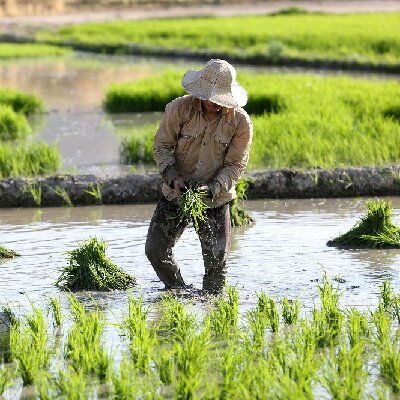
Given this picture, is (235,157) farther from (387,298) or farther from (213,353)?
(213,353)

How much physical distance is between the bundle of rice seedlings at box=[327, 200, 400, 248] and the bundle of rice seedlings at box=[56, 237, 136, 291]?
1524mm

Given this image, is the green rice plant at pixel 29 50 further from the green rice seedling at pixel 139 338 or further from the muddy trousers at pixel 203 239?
the green rice seedling at pixel 139 338

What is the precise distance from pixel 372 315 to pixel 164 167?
1272mm

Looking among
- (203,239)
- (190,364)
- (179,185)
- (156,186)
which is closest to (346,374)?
(190,364)

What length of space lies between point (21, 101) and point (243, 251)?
23.5ft

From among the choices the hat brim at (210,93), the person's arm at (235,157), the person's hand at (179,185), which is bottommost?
the person's hand at (179,185)

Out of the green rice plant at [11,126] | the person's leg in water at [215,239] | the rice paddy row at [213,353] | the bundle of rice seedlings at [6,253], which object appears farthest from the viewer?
the green rice plant at [11,126]

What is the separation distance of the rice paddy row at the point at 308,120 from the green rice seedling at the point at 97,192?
1.24 meters

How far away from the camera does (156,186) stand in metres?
8.50

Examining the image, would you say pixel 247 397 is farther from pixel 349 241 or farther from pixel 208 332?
pixel 349 241

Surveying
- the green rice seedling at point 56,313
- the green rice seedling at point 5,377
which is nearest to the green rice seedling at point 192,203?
the green rice seedling at point 56,313

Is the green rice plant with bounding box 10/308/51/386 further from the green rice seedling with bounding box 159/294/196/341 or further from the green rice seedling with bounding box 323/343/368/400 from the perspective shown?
the green rice seedling with bounding box 323/343/368/400

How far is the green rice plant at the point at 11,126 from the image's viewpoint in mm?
11438

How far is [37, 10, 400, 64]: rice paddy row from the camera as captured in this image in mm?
21234
